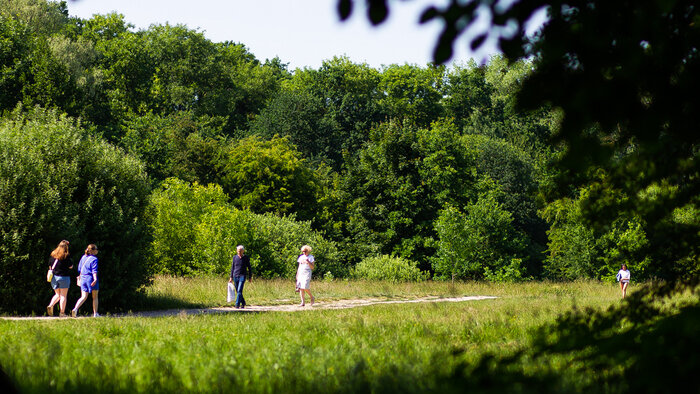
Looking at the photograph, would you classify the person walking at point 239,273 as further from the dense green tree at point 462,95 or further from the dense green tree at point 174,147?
the dense green tree at point 462,95

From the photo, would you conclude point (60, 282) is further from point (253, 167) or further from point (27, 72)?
point (253, 167)

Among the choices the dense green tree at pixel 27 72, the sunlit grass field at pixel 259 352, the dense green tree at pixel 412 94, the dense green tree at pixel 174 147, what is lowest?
the sunlit grass field at pixel 259 352

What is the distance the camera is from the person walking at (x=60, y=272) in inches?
639

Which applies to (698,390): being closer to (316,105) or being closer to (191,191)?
(191,191)

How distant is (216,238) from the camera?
32281 millimetres

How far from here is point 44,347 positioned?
26.6 feet

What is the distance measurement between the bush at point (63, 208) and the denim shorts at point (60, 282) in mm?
1328

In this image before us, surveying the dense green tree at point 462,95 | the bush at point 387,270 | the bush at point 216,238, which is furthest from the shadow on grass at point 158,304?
the dense green tree at point 462,95

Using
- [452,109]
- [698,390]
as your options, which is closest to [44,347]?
[698,390]

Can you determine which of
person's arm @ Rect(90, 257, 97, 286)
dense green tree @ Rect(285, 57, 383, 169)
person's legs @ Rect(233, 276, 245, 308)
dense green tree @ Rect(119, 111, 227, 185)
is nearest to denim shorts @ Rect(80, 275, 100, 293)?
person's arm @ Rect(90, 257, 97, 286)

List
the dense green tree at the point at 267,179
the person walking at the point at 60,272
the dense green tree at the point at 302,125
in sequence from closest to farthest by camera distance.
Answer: the person walking at the point at 60,272
the dense green tree at the point at 267,179
the dense green tree at the point at 302,125

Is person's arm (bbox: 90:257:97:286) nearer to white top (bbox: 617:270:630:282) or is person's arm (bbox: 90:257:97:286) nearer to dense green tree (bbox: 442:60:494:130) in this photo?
white top (bbox: 617:270:630:282)

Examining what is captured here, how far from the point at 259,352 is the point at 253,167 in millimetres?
43643

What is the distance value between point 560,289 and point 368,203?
64.5ft
